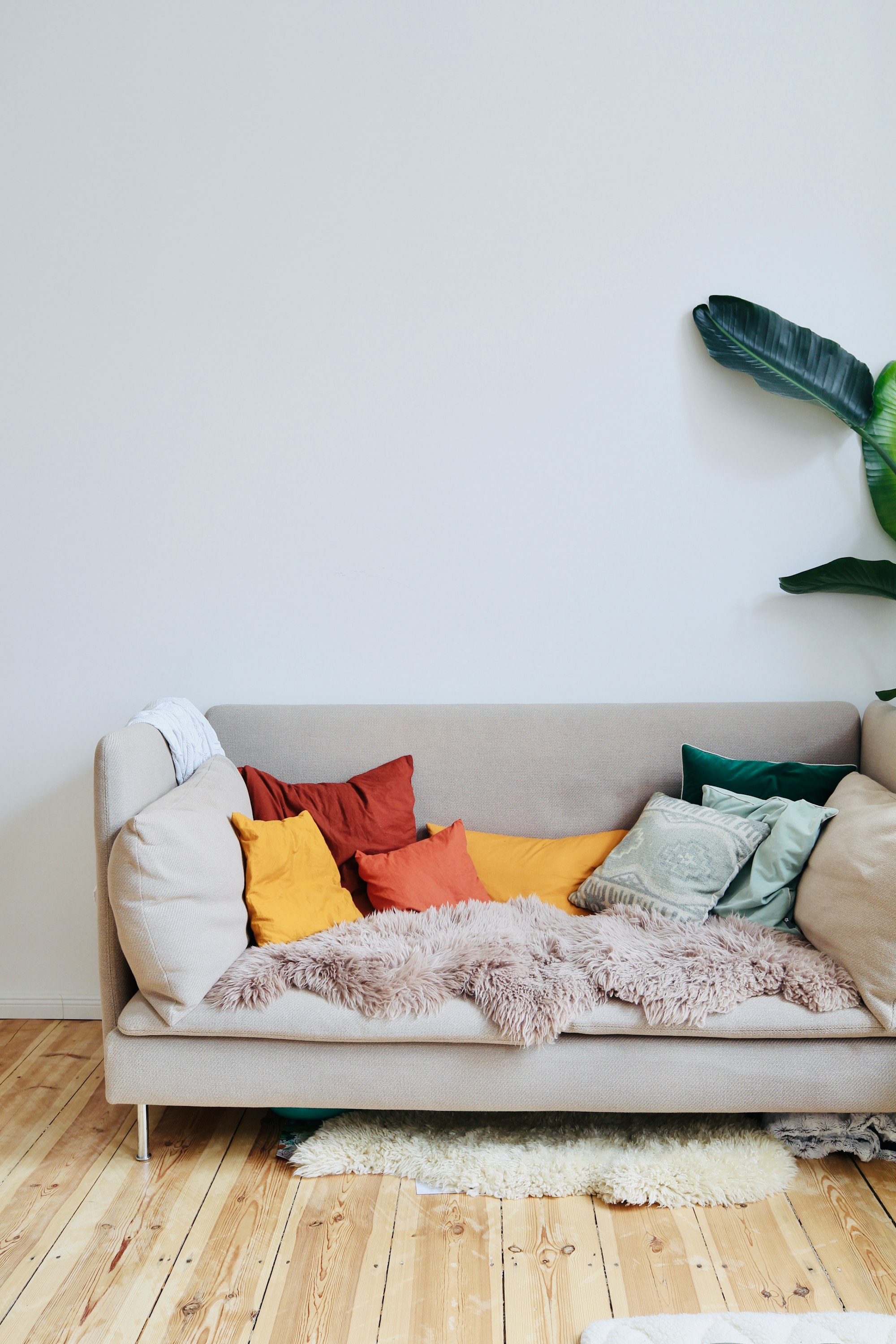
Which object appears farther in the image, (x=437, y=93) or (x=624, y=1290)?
(x=437, y=93)

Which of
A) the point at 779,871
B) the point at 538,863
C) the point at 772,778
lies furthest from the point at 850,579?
the point at 538,863

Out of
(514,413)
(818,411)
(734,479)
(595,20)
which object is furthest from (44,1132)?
(595,20)

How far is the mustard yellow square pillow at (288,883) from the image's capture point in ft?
6.37

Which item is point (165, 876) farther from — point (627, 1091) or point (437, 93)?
point (437, 93)

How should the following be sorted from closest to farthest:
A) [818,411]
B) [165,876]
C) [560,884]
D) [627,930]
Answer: [165,876] → [627,930] → [560,884] → [818,411]

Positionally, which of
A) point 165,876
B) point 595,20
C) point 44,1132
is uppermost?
point 595,20

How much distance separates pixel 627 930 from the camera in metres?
1.92

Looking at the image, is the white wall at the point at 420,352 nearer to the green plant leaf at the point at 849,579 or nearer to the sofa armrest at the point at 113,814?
the green plant leaf at the point at 849,579

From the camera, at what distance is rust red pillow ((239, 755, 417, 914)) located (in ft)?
7.18

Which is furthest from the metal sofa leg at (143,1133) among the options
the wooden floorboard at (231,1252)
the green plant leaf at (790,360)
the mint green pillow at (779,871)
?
the green plant leaf at (790,360)

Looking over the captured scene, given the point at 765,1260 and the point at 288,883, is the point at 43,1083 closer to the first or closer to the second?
the point at 288,883

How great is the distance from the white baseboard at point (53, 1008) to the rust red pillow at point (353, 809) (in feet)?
2.87

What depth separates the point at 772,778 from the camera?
7.28 ft

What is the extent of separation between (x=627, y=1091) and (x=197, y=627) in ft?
5.16
